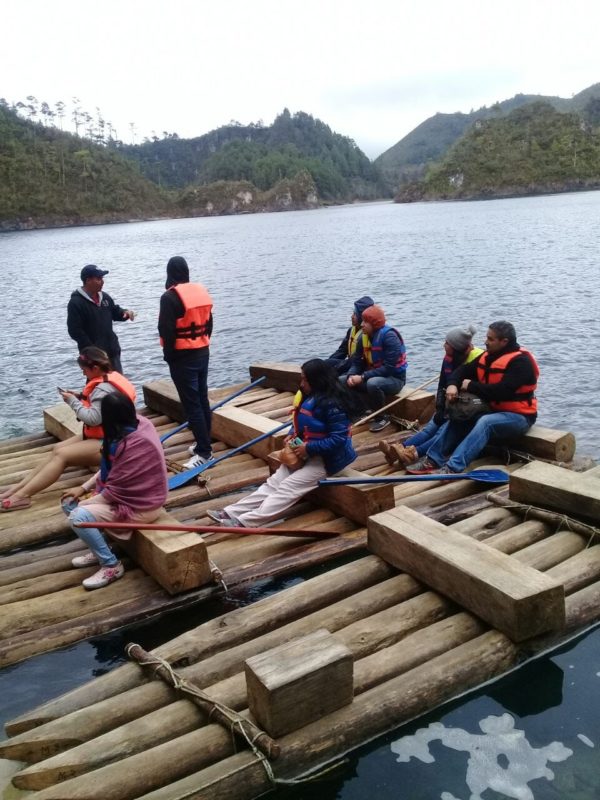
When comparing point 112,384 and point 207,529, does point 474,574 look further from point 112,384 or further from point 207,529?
A: point 112,384

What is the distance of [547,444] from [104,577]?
4466mm

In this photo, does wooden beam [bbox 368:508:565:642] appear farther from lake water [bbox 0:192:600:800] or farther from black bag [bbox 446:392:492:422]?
black bag [bbox 446:392:492:422]

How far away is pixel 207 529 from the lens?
5.46m

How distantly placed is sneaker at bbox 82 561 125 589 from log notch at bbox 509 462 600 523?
3257mm

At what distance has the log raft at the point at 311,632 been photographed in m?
3.49

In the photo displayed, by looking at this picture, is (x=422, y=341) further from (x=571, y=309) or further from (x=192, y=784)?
(x=192, y=784)

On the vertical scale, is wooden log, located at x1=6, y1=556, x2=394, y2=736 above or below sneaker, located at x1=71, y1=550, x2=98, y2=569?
above

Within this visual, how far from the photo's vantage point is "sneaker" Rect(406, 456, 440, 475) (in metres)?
7.39

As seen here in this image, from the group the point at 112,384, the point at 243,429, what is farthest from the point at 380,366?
the point at 112,384

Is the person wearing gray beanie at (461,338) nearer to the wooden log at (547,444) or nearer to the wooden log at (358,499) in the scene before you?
the wooden log at (547,444)

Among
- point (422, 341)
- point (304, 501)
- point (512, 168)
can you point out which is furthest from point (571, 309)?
point (512, 168)

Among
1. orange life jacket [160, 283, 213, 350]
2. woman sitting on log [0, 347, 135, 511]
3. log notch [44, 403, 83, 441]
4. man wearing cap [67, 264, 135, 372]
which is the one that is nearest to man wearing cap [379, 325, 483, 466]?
orange life jacket [160, 283, 213, 350]

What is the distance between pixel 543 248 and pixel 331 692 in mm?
45832

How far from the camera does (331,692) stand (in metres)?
3.63
